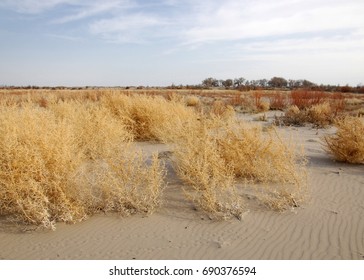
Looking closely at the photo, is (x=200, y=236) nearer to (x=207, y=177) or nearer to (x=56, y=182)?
(x=207, y=177)

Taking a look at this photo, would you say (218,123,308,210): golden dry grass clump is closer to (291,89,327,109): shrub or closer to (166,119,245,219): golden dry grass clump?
(166,119,245,219): golden dry grass clump

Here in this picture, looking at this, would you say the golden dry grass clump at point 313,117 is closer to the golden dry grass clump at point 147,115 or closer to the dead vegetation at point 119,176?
the golden dry grass clump at point 147,115

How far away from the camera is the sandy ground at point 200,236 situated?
12.0 ft

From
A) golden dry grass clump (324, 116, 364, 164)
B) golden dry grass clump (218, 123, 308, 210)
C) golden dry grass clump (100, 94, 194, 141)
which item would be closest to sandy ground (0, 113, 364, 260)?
golden dry grass clump (218, 123, 308, 210)

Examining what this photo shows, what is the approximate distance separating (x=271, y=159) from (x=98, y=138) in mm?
3030

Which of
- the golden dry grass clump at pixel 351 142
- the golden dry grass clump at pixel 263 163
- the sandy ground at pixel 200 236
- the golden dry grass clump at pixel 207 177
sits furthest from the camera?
the golden dry grass clump at pixel 351 142

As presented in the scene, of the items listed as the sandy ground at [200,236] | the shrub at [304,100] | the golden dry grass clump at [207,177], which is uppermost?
the shrub at [304,100]

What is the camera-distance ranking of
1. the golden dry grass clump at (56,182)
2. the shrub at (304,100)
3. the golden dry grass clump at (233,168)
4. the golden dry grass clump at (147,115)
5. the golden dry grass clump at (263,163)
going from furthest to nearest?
the shrub at (304,100) → the golden dry grass clump at (147,115) → the golden dry grass clump at (263,163) → the golden dry grass clump at (233,168) → the golden dry grass clump at (56,182)

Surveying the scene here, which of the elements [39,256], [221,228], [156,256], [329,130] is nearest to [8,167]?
[39,256]

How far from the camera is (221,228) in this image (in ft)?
13.5

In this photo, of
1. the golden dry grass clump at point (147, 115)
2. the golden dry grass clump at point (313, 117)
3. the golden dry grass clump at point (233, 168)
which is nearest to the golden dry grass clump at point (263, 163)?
the golden dry grass clump at point (233, 168)

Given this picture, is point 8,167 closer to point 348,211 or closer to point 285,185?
point 285,185

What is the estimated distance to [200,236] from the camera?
13.0 feet

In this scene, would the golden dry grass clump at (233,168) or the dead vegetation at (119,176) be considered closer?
the dead vegetation at (119,176)
